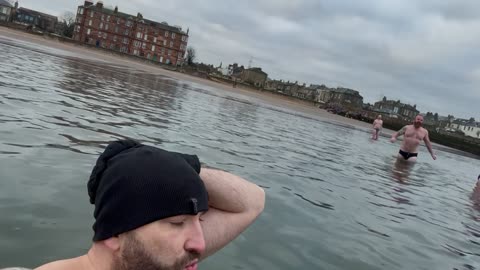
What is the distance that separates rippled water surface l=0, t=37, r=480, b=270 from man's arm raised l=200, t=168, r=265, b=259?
192cm

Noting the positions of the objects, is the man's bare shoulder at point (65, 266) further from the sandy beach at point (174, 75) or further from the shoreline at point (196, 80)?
the sandy beach at point (174, 75)

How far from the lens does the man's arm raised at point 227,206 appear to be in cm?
223

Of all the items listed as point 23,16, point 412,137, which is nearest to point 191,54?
point 23,16

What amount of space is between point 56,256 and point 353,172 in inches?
361

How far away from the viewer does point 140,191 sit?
1651 millimetres

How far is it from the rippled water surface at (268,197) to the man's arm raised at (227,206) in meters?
1.92

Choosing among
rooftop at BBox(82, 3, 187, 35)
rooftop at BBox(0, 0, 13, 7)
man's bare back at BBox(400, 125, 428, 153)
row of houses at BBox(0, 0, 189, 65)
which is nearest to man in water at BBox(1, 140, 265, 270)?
man's bare back at BBox(400, 125, 428, 153)

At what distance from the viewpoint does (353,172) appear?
11.9m

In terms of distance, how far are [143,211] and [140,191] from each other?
7 cm

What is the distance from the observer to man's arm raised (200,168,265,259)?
2.23 metres

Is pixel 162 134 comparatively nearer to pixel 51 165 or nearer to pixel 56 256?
pixel 51 165

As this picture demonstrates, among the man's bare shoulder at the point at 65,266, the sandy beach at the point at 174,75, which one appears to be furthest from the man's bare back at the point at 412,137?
the sandy beach at the point at 174,75

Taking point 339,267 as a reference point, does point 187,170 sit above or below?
above

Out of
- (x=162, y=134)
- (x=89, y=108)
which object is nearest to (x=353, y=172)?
(x=162, y=134)
